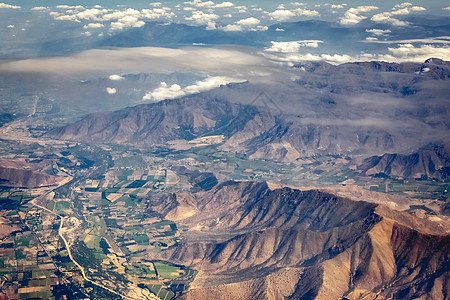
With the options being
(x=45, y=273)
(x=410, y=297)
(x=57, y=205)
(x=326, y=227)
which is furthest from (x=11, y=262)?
(x=410, y=297)

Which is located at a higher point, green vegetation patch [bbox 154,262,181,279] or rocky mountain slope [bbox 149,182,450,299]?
rocky mountain slope [bbox 149,182,450,299]

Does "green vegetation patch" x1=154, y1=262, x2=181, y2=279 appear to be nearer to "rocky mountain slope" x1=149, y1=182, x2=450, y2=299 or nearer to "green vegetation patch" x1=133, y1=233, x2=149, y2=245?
"rocky mountain slope" x1=149, y1=182, x2=450, y2=299

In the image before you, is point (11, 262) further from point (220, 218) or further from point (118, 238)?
point (220, 218)

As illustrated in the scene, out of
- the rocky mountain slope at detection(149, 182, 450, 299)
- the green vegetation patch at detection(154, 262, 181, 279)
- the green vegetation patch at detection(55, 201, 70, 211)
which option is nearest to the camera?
the rocky mountain slope at detection(149, 182, 450, 299)

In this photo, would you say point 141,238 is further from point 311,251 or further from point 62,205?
point 311,251

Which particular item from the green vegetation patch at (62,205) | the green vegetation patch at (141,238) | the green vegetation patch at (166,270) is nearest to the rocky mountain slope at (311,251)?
the green vegetation patch at (166,270)

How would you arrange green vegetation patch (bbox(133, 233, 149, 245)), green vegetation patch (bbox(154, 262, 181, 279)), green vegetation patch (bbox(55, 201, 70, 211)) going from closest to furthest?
green vegetation patch (bbox(154, 262, 181, 279)) < green vegetation patch (bbox(133, 233, 149, 245)) < green vegetation patch (bbox(55, 201, 70, 211))

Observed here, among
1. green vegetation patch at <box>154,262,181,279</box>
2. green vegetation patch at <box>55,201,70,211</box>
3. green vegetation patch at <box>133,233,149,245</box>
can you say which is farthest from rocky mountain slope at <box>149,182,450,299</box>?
green vegetation patch at <box>55,201,70,211</box>

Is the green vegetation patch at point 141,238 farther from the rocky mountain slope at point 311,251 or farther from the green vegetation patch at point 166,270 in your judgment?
the green vegetation patch at point 166,270

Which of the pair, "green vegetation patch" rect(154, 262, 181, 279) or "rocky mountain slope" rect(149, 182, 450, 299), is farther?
"green vegetation patch" rect(154, 262, 181, 279)
